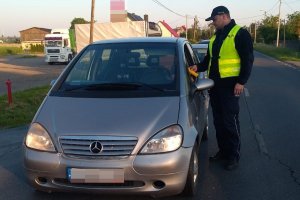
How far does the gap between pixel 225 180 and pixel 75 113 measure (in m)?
1.94

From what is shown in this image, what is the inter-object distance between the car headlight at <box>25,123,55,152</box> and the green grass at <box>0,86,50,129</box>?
471cm

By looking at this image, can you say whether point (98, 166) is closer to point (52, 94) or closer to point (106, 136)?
point (106, 136)

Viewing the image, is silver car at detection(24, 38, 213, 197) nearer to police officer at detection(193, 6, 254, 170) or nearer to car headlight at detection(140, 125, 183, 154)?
car headlight at detection(140, 125, 183, 154)

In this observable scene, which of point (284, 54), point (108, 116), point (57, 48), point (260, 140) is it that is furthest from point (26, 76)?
point (284, 54)

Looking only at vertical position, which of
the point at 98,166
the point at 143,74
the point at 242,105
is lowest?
the point at 242,105

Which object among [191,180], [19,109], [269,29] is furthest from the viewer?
[269,29]

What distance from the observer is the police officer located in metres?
5.16

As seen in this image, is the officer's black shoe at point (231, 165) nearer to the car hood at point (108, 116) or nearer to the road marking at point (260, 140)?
the road marking at point (260, 140)

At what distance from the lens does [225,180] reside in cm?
490

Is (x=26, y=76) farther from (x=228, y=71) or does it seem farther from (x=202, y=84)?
(x=202, y=84)

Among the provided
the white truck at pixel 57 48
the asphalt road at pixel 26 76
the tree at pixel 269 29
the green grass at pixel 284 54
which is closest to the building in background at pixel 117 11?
the asphalt road at pixel 26 76

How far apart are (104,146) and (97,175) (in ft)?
0.84

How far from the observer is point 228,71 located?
527cm

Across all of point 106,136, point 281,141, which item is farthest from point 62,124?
point 281,141
